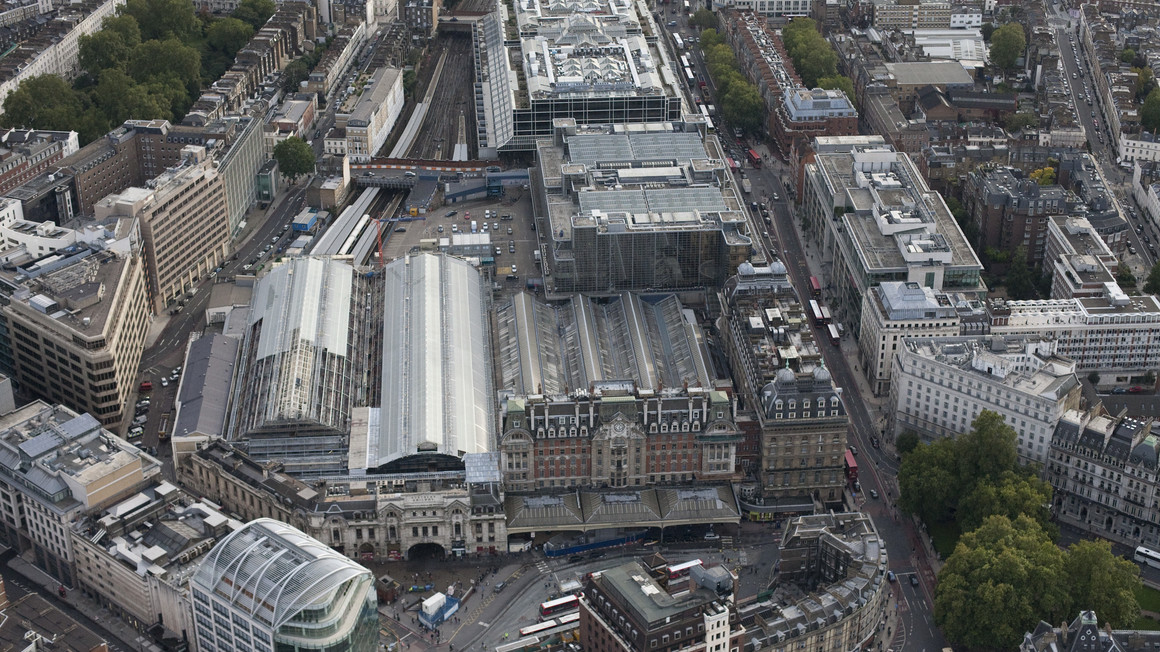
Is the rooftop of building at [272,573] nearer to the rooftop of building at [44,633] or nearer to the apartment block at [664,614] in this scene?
the rooftop of building at [44,633]

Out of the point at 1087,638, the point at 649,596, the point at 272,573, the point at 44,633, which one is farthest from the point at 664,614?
the point at 44,633

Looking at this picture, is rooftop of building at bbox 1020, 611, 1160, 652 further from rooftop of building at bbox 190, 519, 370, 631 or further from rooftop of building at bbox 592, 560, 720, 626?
rooftop of building at bbox 190, 519, 370, 631

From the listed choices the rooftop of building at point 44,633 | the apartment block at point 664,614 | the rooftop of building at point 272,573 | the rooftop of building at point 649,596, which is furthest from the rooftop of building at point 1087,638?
the rooftop of building at point 44,633

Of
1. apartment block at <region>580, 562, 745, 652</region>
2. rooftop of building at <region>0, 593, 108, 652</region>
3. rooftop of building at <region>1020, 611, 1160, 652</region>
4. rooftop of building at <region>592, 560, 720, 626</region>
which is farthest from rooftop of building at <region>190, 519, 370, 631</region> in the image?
rooftop of building at <region>1020, 611, 1160, 652</region>

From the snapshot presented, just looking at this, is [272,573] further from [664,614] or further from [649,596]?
[664,614]

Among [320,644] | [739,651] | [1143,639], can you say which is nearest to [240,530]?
[320,644]

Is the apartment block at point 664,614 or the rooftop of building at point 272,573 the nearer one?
the rooftop of building at point 272,573
